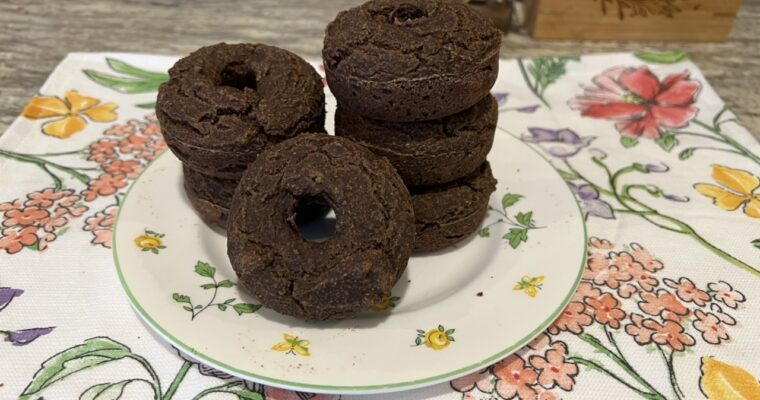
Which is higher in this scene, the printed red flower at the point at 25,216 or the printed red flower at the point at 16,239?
the printed red flower at the point at 16,239

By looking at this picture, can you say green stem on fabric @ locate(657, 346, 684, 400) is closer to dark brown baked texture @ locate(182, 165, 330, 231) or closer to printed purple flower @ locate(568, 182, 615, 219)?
printed purple flower @ locate(568, 182, 615, 219)

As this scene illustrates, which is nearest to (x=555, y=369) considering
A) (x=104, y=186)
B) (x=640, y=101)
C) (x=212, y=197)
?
(x=212, y=197)

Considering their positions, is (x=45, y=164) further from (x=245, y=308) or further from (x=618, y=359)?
(x=618, y=359)

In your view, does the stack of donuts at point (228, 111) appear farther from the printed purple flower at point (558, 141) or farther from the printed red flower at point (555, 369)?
the printed purple flower at point (558, 141)

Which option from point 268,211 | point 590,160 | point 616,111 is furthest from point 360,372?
point 616,111

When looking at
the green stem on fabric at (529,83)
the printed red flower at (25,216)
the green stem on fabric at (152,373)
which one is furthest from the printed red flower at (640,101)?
the printed red flower at (25,216)

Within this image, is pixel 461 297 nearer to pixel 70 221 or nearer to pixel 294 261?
pixel 294 261

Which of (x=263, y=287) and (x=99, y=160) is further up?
(x=263, y=287)
